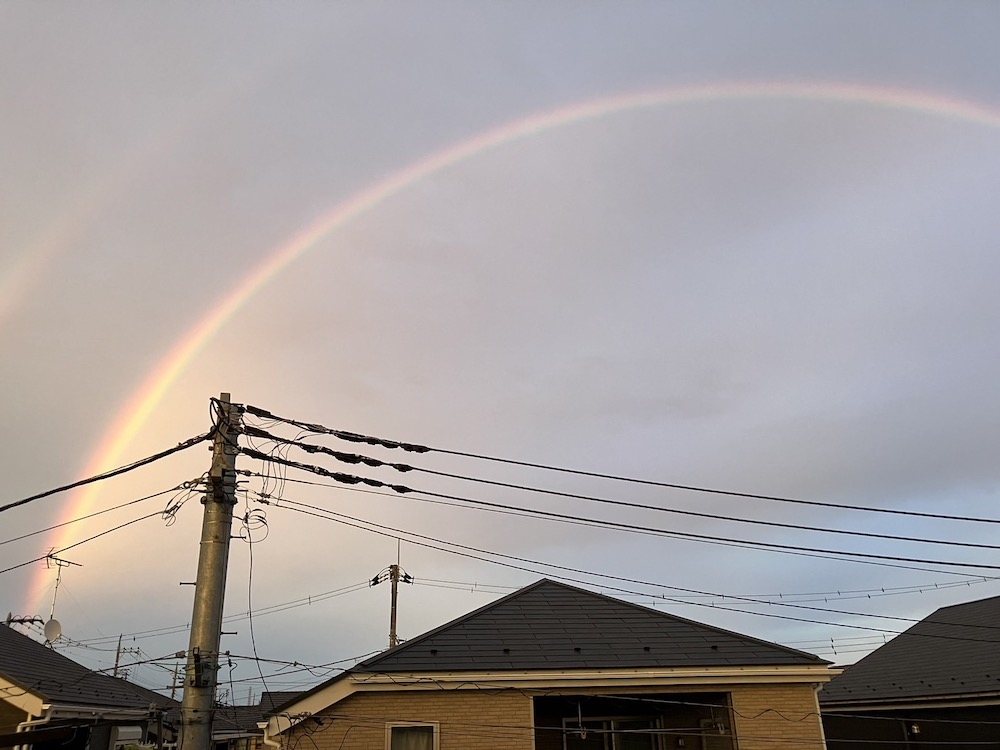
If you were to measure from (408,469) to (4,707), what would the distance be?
9.64 metres

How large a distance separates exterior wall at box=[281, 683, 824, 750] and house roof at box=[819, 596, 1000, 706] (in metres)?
7.81

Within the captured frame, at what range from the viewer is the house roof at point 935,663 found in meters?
19.5

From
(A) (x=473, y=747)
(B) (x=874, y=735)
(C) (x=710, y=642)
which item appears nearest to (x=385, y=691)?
(A) (x=473, y=747)

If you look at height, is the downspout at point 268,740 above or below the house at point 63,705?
below

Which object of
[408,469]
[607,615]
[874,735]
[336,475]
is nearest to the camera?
[336,475]

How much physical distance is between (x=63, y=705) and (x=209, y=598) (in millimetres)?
7671

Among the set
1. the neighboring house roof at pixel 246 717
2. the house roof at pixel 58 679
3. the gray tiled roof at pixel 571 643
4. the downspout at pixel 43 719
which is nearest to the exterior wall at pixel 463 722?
the gray tiled roof at pixel 571 643

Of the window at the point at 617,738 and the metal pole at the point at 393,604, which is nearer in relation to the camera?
the window at the point at 617,738

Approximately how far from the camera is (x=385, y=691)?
13.6 m

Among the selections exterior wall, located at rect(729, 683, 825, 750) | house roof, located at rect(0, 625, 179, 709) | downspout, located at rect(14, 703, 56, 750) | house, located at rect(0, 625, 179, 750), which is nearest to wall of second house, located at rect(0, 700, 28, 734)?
house, located at rect(0, 625, 179, 750)

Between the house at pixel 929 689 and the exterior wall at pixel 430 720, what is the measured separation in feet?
25.3

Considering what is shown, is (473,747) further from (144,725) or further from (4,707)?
(4,707)

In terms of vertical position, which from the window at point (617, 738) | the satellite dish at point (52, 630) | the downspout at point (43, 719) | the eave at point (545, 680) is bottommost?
the window at point (617, 738)

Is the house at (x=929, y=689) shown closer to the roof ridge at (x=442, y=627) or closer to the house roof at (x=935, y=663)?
the house roof at (x=935, y=663)
